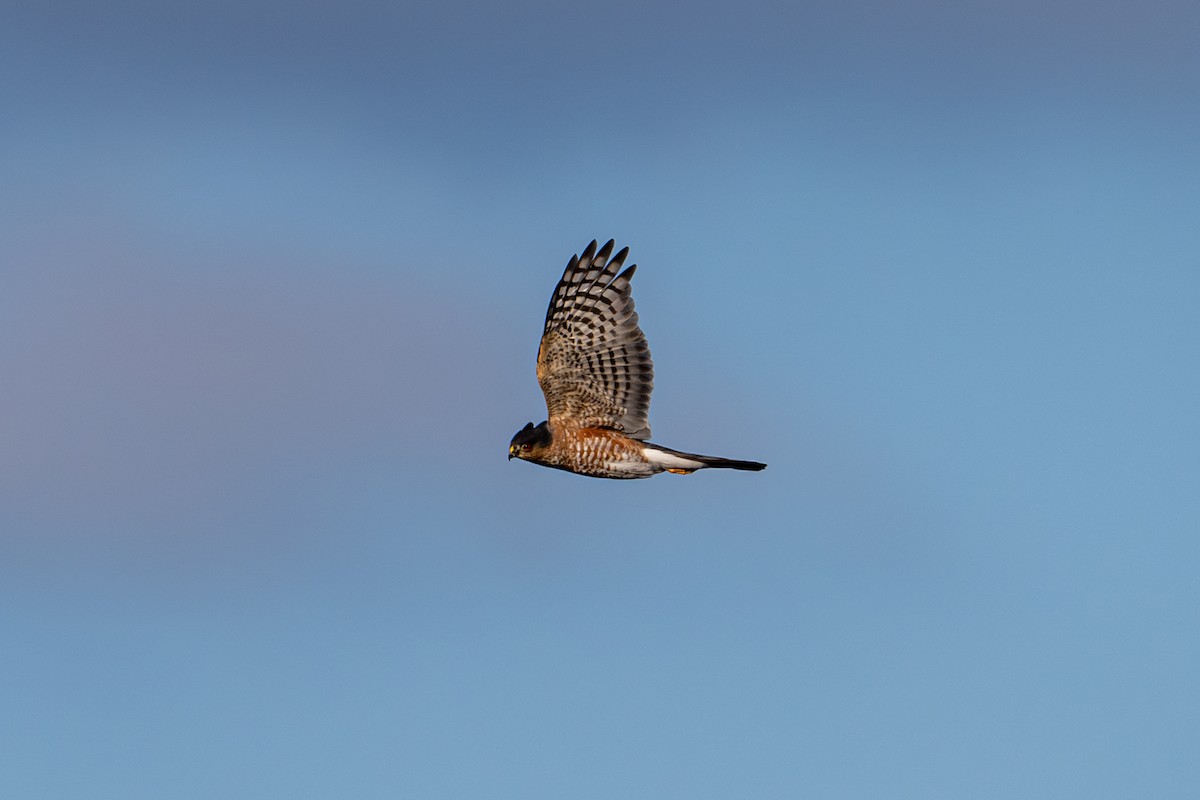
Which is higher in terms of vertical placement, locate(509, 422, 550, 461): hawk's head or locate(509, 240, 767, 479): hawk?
locate(509, 240, 767, 479): hawk

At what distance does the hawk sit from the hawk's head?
0.02 meters

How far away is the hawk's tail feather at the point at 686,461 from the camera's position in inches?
386

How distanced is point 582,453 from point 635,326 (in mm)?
1682

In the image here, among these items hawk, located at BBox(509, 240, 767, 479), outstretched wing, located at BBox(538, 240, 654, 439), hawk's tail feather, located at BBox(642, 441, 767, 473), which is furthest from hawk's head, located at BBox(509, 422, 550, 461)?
hawk's tail feather, located at BBox(642, 441, 767, 473)

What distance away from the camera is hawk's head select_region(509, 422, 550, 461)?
33.8 ft

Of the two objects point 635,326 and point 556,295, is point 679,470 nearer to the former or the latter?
point 635,326

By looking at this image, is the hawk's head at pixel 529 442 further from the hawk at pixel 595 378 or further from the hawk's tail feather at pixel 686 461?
the hawk's tail feather at pixel 686 461

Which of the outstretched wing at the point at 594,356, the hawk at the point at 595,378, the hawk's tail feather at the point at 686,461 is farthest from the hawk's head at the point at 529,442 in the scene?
the hawk's tail feather at the point at 686,461

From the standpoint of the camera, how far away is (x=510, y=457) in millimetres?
10359

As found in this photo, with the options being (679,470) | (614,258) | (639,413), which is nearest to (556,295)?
(614,258)

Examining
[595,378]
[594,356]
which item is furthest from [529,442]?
[594,356]

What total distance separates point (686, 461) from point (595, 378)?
5.10ft

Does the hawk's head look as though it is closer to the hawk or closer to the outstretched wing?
the hawk

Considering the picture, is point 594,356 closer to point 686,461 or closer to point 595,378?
point 595,378
